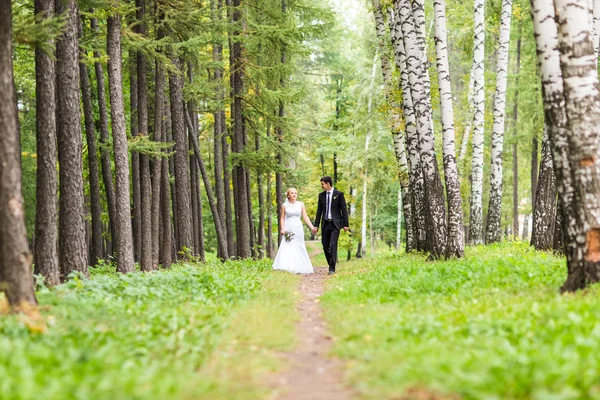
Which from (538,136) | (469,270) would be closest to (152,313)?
(469,270)

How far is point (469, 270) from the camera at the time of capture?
35.2ft

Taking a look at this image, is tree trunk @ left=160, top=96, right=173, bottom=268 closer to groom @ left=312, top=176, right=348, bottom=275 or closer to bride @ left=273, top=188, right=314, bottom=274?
bride @ left=273, top=188, right=314, bottom=274

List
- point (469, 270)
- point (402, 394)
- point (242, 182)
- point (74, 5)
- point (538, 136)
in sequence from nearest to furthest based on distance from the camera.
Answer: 1. point (402, 394)
2. point (469, 270)
3. point (74, 5)
4. point (242, 182)
5. point (538, 136)

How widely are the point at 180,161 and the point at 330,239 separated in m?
5.98

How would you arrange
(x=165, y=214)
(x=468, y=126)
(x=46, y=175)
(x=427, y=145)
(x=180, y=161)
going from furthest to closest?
(x=468, y=126), (x=165, y=214), (x=180, y=161), (x=427, y=145), (x=46, y=175)

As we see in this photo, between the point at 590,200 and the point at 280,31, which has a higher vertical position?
the point at 280,31

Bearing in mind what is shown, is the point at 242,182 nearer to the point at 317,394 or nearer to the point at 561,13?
the point at 561,13

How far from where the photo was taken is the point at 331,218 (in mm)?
16375

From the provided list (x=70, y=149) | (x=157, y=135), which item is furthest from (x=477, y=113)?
(x=70, y=149)

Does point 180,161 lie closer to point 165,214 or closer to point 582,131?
point 165,214

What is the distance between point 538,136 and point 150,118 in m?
19.4

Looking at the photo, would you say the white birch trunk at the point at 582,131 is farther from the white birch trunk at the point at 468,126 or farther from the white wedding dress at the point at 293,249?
the white birch trunk at the point at 468,126

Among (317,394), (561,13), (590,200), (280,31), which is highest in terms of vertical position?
(280,31)

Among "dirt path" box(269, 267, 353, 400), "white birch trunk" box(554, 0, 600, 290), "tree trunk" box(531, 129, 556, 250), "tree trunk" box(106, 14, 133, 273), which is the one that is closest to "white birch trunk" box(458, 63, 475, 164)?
"tree trunk" box(531, 129, 556, 250)
